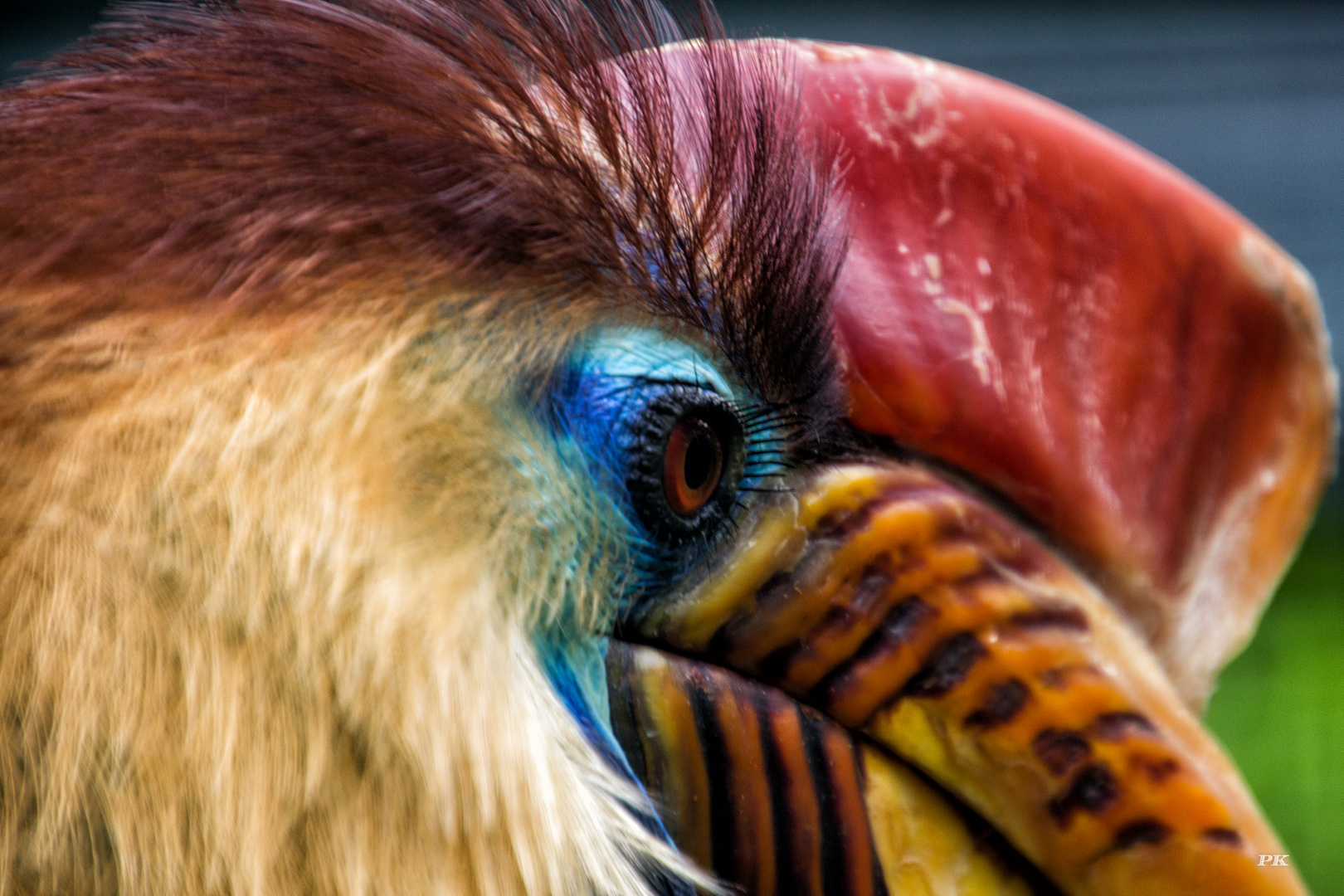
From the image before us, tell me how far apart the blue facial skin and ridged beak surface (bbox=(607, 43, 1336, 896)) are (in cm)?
2

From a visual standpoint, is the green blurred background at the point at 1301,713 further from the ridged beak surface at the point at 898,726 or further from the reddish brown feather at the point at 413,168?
the reddish brown feather at the point at 413,168

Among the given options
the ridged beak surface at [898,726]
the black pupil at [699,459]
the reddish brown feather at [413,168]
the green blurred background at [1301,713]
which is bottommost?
the green blurred background at [1301,713]

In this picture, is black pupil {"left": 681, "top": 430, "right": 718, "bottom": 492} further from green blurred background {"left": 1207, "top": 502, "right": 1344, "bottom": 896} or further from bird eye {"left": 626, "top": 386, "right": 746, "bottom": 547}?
green blurred background {"left": 1207, "top": 502, "right": 1344, "bottom": 896}

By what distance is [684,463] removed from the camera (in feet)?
2.70

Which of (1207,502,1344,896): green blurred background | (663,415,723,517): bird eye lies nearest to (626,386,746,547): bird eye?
(663,415,723,517): bird eye

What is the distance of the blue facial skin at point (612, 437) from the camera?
0.76 metres

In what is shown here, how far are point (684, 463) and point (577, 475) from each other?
0.27 ft

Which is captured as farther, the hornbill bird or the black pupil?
the black pupil

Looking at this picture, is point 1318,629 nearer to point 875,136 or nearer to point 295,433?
point 875,136

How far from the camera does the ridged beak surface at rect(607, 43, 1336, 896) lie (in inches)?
32.4

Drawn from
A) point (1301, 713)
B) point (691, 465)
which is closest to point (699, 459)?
point (691, 465)

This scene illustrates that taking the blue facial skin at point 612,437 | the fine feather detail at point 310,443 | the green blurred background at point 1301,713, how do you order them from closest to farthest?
the fine feather detail at point 310,443
the blue facial skin at point 612,437
the green blurred background at point 1301,713

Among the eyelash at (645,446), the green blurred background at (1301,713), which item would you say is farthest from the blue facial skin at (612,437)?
the green blurred background at (1301,713)

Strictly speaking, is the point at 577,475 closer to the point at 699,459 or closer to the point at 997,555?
the point at 699,459
